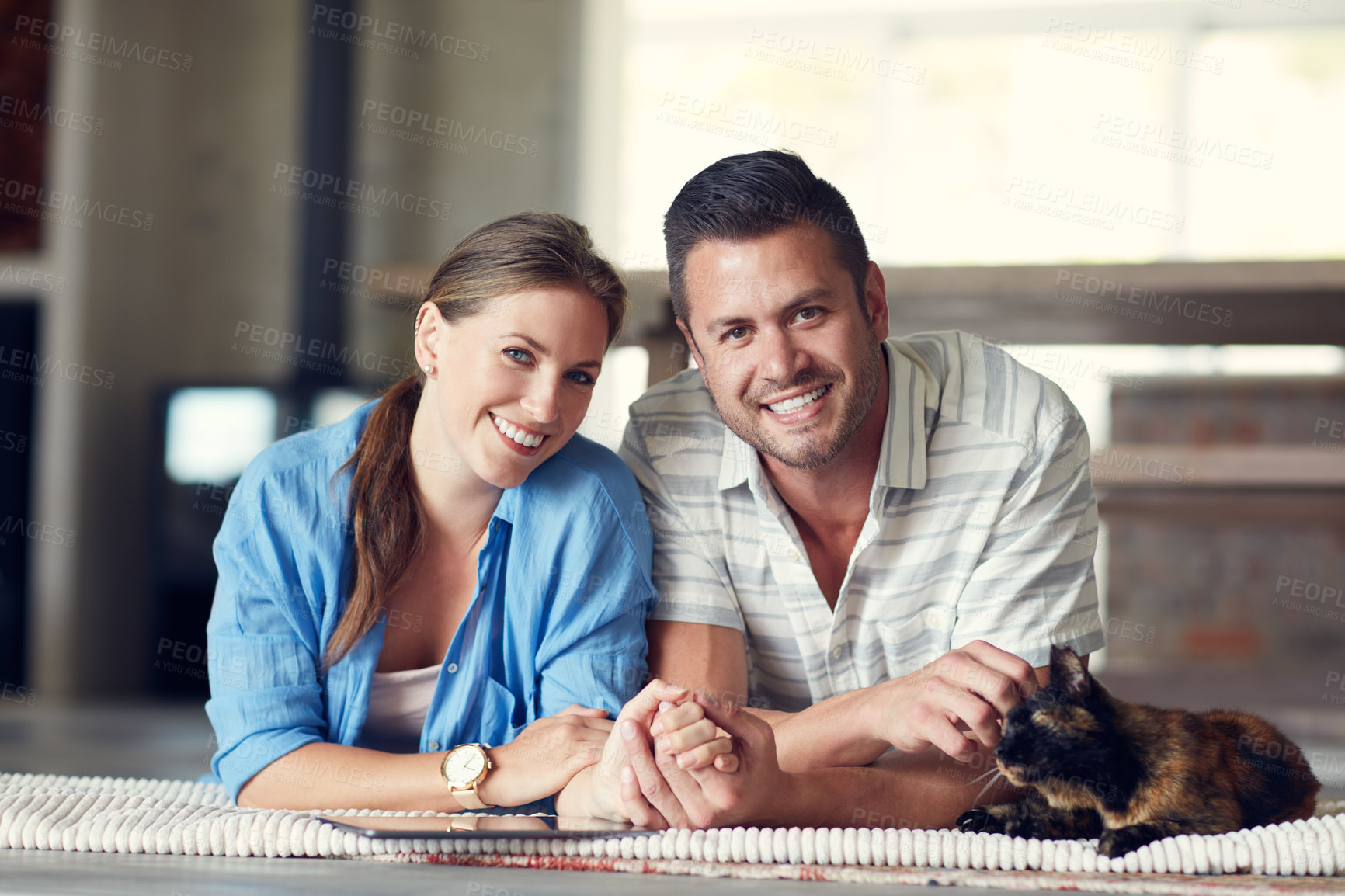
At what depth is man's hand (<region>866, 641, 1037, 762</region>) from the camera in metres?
1.08

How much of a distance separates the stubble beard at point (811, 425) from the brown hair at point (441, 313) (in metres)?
0.20

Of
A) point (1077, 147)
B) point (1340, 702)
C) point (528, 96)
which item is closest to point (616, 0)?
point (528, 96)

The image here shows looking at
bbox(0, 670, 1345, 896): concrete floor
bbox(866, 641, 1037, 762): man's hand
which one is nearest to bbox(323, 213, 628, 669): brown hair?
bbox(0, 670, 1345, 896): concrete floor

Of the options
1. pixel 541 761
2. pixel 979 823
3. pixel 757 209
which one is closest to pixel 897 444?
pixel 757 209

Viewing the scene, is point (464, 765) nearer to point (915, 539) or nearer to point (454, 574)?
point (454, 574)

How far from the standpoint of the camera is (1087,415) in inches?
181

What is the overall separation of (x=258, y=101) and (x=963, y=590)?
4.05 metres

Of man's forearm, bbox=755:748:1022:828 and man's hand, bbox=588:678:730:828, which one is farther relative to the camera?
man's forearm, bbox=755:748:1022:828

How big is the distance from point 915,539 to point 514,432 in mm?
506

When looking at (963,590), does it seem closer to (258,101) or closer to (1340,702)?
(1340,702)

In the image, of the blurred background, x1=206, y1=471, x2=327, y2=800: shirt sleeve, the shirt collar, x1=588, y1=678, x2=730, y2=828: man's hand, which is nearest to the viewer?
x1=588, y1=678, x2=730, y2=828: man's hand

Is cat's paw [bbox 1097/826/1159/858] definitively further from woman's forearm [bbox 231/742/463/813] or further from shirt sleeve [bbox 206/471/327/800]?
shirt sleeve [bbox 206/471/327/800]

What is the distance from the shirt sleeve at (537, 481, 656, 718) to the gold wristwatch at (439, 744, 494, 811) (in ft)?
0.45

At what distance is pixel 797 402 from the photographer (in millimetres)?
1375
